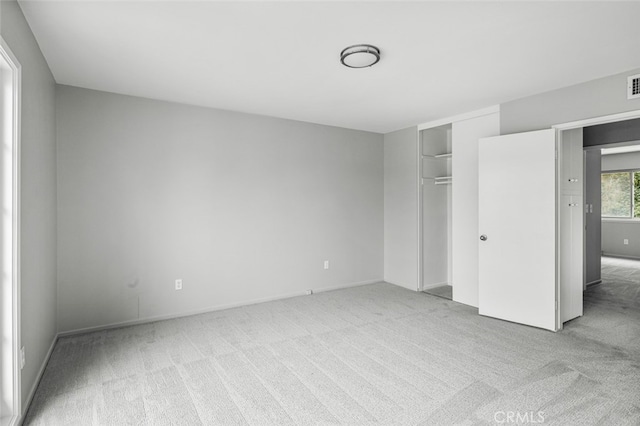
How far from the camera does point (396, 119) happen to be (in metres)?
4.66

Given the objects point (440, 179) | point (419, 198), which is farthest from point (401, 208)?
point (440, 179)

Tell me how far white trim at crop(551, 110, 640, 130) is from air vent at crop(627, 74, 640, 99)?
14cm

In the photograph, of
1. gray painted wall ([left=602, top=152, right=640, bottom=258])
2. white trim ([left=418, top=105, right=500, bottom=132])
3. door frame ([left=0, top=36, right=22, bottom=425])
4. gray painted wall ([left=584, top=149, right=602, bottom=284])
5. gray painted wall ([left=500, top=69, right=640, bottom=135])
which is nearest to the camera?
door frame ([left=0, top=36, right=22, bottom=425])

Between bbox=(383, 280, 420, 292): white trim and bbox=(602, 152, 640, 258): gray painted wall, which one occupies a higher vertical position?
bbox=(602, 152, 640, 258): gray painted wall

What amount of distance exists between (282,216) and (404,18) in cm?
299

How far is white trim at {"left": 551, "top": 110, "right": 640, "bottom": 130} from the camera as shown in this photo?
116 inches

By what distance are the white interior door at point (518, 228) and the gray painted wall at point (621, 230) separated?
6388 mm

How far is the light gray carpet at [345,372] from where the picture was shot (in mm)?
2082

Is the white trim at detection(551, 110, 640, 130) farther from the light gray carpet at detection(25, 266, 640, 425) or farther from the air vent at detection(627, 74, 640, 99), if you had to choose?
the light gray carpet at detection(25, 266, 640, 425)

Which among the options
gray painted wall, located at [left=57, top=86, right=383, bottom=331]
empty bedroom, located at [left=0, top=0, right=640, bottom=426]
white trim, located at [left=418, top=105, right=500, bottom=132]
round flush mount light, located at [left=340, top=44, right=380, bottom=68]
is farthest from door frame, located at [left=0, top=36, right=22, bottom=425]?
white trim, located at [left=418, top=105, right=500, bottom=132]

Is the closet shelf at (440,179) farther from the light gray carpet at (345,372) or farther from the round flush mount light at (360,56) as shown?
the round flush mount light at (360,56)

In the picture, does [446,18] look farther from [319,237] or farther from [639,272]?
[639,272]

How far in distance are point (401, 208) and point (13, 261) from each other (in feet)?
15.0

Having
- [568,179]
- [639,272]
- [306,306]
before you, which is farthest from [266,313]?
[639,272]
